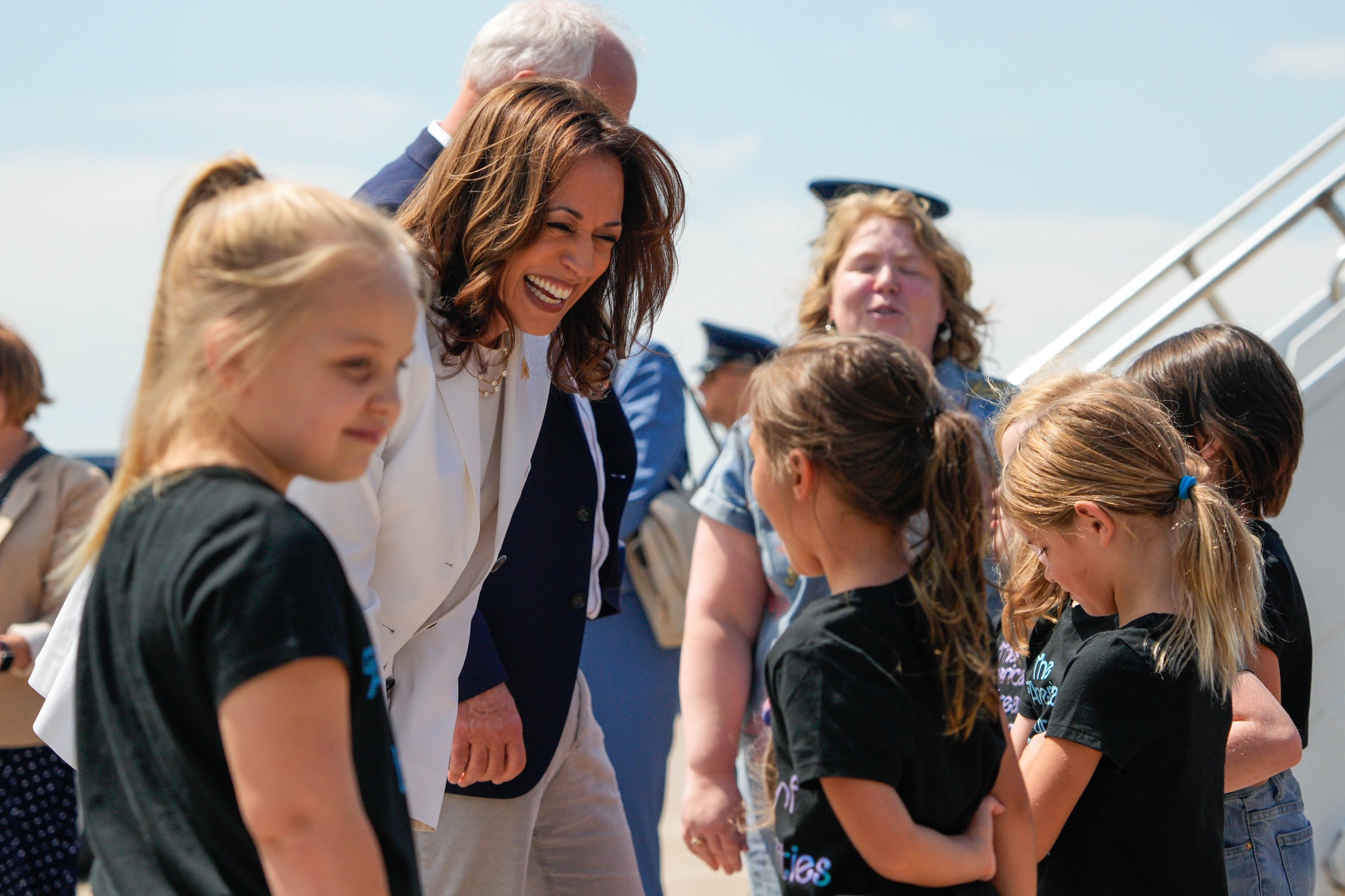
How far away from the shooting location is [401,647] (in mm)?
2146

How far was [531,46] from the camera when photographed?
3008mm

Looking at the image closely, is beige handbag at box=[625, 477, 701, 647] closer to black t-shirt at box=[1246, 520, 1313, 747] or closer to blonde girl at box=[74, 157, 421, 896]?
black t-shirt at box=[1246, 520, 1313, 747]

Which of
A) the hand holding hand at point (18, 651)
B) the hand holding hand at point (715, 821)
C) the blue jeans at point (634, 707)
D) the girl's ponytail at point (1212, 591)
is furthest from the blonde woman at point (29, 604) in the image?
the girl's ponytail at point (1212, 591)

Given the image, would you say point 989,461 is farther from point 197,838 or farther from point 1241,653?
point 197,838

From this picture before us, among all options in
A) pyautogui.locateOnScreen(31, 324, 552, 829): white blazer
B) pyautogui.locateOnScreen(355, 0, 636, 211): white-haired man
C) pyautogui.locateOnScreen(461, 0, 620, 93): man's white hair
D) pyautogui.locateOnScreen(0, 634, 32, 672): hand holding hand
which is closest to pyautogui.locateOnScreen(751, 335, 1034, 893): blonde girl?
pyautogui.locateOnScreen(31, 324, 552, 829): white blazer

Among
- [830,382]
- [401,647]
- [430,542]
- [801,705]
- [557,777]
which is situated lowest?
[557,777]

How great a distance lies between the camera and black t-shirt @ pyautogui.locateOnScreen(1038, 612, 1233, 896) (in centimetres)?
190

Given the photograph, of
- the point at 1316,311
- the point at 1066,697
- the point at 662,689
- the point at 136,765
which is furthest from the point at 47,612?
the point at 1316,311

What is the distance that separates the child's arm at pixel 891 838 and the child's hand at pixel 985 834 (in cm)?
3

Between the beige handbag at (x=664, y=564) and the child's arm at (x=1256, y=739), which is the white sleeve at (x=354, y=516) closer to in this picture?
the child's arm at (x=1256, y=739)

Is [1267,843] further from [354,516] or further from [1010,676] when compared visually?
[354,516]

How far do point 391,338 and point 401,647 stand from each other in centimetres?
98

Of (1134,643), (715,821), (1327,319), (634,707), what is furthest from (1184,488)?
(1327,319)

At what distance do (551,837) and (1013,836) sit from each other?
1.08 metres
